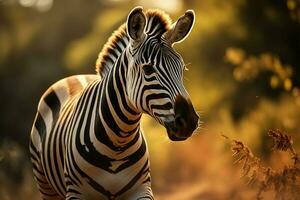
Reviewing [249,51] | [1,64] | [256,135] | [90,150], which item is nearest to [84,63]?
[1,64]

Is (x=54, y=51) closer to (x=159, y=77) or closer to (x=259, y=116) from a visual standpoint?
(x=259, y=116)

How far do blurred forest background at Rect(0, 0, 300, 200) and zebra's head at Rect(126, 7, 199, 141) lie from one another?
80.7 inches

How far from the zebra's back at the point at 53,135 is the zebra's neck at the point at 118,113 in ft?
2.54

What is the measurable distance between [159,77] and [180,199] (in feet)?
19.1

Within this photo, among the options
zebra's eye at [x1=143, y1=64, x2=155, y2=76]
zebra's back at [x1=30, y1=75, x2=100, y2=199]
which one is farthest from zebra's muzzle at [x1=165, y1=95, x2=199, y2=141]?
zebra's back at [x1=30, y1=75, x2=100, y2=199]

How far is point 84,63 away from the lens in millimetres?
18609

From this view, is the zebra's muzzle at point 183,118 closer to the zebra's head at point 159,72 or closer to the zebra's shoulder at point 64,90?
the zebra's head at point 159,72

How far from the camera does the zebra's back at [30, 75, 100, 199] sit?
723cm

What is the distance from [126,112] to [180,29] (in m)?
0.71

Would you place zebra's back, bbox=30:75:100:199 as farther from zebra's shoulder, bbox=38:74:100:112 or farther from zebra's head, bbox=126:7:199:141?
zebra's head, bbox=126:7:199:141

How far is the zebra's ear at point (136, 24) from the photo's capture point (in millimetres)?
6064

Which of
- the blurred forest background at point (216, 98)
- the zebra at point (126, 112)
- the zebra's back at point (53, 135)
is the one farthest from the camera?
the blurred forest background at point (216, 98)

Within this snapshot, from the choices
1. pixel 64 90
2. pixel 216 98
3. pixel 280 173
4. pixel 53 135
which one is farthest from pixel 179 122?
pixel 216 98

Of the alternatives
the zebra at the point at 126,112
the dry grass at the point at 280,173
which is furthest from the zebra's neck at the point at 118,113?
the dry grass at the point at 280,173
